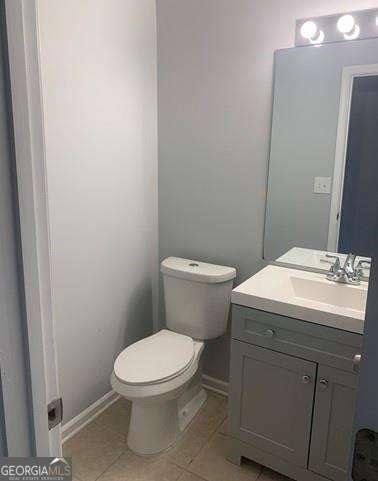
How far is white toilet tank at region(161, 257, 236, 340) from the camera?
2.08m

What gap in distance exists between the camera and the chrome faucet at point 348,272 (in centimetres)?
180

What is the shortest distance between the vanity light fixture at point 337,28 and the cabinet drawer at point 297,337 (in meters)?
1.27

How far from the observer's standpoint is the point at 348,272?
1810 mm

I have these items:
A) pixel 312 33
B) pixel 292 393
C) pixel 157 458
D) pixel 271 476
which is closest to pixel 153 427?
pixel 157 458

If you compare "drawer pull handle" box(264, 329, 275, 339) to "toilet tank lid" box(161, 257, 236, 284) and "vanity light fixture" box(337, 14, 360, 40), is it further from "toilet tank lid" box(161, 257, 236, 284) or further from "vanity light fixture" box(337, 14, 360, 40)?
"vanity light fixture" box(337, 14, 360, 40)

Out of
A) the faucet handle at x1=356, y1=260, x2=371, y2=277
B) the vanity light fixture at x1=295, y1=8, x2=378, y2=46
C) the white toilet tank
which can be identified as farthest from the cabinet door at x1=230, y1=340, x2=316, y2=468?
the vanity light fixture at x1=295, y1=8, x2=378, y2=46

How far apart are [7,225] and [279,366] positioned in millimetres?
1327

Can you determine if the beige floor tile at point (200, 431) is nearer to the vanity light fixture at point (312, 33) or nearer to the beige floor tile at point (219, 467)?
the beige floor tile at point (219, 467)

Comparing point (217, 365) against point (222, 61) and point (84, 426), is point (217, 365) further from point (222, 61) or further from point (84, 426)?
point (222, 61)

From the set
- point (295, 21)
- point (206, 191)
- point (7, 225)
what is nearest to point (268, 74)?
point (295, 21)

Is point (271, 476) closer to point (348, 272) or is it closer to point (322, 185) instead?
point (348, 272)

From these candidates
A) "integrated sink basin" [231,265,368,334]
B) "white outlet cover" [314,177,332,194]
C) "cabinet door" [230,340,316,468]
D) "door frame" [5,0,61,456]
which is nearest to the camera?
"door frame" [5,0,61,456]

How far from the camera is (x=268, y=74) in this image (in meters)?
1.92

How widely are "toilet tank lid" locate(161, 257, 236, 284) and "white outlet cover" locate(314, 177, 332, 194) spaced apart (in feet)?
2.02
